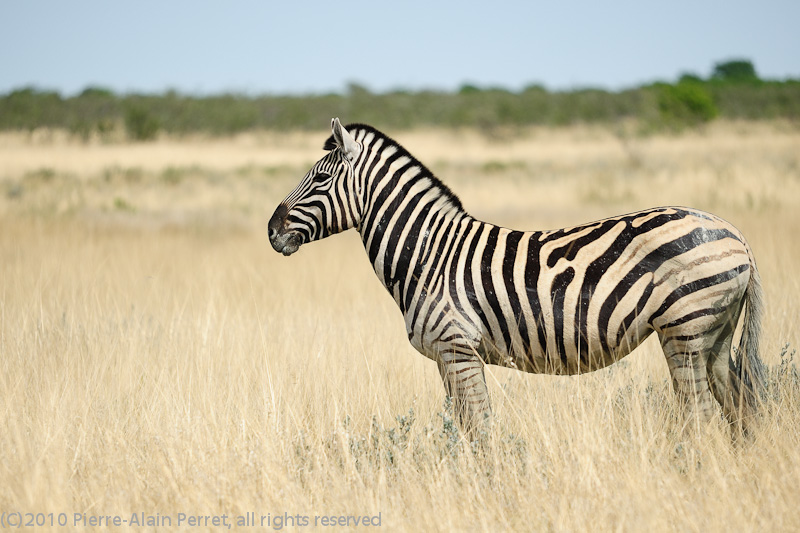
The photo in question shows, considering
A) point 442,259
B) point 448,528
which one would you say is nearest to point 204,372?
point 442,259

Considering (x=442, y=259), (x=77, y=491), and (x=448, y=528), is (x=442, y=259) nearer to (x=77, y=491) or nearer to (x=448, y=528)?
(x=448, y=528)

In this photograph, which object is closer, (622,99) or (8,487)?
(8,487)

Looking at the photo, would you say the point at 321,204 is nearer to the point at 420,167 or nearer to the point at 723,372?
the point at 420,167

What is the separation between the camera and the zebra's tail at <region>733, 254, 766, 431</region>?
392 centimetres

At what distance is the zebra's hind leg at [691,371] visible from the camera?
12.3 feet

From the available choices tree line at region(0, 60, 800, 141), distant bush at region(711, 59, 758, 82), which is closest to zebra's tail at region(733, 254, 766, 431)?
tree line at region(0, 60, 800, 141)

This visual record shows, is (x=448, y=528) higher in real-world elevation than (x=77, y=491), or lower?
lower

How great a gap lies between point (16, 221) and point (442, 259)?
11191mm

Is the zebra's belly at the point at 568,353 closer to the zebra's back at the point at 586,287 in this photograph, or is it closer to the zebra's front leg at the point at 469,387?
the zebra's back at the point at 586,287

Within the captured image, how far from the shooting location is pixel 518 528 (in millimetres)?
3223

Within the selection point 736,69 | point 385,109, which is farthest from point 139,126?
point 736,69

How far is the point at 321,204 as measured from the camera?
4270mm

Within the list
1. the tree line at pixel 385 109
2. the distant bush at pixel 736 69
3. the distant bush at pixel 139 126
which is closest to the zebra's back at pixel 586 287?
the tree line at pixel 385 109

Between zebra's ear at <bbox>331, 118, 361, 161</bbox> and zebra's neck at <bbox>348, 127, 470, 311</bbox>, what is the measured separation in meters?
0.05
